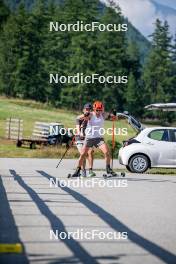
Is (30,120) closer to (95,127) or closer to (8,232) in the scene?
(95,127)

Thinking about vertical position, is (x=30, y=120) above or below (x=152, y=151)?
above

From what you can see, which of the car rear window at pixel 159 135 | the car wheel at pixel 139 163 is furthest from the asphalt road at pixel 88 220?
the car rear window at pixel 159 135

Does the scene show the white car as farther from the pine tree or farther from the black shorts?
the pine tree

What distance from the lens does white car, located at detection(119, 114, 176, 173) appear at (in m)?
19.7

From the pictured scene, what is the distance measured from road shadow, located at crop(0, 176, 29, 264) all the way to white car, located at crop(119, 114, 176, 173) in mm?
7998

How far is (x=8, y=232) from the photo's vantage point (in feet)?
26.9

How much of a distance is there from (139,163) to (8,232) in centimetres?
1184

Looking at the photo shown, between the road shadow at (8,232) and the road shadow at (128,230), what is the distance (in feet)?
4.29

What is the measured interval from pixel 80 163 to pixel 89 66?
259 ft

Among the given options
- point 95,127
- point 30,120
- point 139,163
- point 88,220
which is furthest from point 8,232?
point 30,120

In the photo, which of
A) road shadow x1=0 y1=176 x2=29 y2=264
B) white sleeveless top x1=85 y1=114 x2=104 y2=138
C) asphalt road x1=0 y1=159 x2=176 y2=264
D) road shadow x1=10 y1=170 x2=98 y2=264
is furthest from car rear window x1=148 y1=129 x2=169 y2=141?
road shadow x1=0 y1=176 x2=29 y2=264

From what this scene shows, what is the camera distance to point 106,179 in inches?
647

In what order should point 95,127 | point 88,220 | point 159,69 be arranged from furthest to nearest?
point 159,69
point 95,127
point 88,220

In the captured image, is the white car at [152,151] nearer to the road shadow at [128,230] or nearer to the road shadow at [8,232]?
the road shadow at [128,230]
